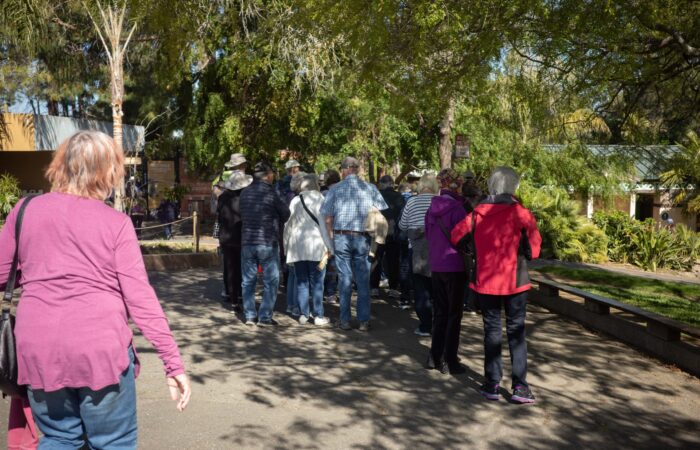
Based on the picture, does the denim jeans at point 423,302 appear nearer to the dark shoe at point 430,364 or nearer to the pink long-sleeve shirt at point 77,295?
the dark shoe at point 430,364

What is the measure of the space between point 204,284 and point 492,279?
763cm

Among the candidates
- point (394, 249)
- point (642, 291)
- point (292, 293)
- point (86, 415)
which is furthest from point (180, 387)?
point (642, 291)

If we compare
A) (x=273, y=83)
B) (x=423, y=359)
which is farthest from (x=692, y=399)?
(x=273, y=83)

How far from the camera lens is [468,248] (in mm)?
6191

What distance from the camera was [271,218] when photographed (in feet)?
28.7

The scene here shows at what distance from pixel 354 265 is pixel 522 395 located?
3151 mm

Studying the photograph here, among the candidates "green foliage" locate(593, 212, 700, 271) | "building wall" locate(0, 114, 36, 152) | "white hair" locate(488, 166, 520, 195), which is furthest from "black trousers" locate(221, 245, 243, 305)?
"building wall" locate(0, 114, 36, 152)

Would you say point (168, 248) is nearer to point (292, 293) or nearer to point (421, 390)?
point (292, 293)

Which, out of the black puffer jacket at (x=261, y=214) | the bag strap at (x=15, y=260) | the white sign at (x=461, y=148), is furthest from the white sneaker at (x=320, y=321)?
the white sign at (x=461, y=148)

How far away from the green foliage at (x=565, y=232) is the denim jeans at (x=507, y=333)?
11.9 m

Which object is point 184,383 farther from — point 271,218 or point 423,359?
point 271,218

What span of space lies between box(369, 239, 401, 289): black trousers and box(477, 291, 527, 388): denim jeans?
5027 millimetres

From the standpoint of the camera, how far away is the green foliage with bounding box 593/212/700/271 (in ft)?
59.1

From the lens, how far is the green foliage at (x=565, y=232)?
17622 millimetres
